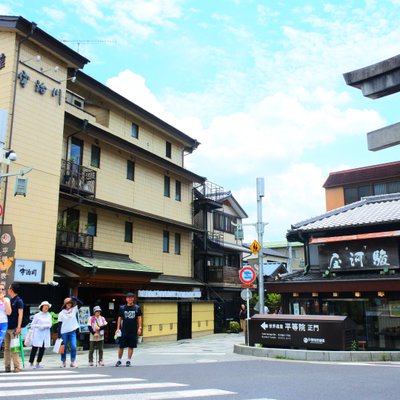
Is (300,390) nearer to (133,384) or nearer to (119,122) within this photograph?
(133,384)

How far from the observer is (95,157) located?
25219mm

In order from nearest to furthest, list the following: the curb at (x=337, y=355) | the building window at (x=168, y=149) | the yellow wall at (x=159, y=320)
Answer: the curb at (x=337, y=355), the yellow wall at (x=159, y=320), the building window at (x=168, y=149)

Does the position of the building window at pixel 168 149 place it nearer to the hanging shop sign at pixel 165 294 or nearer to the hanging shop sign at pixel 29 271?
the hanging shop sign at pixel 165 294

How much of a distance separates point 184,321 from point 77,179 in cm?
1168

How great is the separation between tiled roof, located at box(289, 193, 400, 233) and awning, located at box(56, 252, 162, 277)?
780 centimetres

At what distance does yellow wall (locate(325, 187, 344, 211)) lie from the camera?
38969 millimetres

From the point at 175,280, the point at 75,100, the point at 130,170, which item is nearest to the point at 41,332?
the point at 75,100

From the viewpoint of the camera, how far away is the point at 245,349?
1727cm

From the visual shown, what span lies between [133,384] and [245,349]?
9.19m

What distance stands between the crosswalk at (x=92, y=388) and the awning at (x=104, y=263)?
10.3 meters

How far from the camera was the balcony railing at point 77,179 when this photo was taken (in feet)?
71.5

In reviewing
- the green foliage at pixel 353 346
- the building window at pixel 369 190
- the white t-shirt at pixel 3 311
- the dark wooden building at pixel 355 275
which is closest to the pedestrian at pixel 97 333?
the white t-shirt at pixel 3 311

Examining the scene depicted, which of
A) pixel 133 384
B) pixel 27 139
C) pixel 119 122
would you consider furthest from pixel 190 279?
pixel 133 384

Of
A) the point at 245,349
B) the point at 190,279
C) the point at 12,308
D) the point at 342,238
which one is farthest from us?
the point at 190,279
